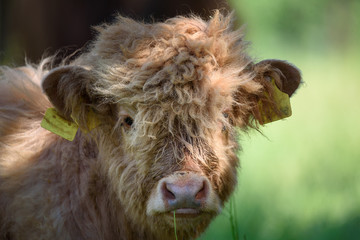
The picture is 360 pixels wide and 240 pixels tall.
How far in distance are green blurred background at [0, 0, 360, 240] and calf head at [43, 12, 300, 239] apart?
0.37m

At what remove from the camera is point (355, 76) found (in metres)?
10.7

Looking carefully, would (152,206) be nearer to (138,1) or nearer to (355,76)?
(138,1)

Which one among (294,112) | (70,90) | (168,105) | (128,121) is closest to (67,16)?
(294,112)

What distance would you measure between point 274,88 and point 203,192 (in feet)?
3.80

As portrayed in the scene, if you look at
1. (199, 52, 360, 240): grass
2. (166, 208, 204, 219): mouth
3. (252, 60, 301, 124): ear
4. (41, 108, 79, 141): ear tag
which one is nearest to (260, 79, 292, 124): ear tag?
(252, 60, 301, 124): ear

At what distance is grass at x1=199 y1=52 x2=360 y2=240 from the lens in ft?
17.8

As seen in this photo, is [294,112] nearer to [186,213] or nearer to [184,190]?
[186,213]

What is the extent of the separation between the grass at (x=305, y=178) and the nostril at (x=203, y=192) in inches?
25.1

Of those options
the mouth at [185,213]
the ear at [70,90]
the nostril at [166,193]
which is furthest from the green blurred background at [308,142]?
the ear at [70,90]

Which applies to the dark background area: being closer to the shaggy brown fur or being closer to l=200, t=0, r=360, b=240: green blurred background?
l=200, t=0, r=360, b=240: green blurred background

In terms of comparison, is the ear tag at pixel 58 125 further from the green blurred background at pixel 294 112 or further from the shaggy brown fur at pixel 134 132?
the green blurred background at pixel 294 112

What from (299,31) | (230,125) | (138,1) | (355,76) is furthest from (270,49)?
(230,125)

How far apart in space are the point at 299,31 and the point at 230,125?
30.8 feet

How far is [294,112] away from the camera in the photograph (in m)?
10.0
